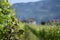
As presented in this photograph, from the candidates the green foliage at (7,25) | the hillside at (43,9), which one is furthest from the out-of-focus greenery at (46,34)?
the hillside at (43,9)

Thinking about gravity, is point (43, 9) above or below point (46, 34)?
below

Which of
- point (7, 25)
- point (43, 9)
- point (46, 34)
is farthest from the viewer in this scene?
point (43, 9)

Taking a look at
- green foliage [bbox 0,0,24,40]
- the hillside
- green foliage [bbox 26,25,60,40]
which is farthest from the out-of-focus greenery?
the hillside

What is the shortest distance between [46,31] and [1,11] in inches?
120

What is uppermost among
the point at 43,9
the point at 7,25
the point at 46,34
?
the point at 7,25

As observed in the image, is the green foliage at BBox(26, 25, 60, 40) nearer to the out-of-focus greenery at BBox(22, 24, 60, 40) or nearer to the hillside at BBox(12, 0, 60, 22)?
the out-of-focus greenery at BBox(22, 24, 60, 40)

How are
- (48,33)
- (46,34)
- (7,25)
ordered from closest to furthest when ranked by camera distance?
1. (7,25)
2. (48,33)
3. (46,34)

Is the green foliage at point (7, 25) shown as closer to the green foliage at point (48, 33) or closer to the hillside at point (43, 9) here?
the green foliage at point (48, 33)

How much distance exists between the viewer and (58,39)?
631 centimetres

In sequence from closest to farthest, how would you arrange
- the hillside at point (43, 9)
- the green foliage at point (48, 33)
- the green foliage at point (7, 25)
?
the green foliage at point (7, 25) → the green foliage at point (48, 33) → the hillside at point (43, 9)

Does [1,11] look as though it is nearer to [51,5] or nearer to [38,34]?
A: [38,34]

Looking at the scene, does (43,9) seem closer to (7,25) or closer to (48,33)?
(48,33)

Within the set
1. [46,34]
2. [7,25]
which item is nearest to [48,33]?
[46,34]

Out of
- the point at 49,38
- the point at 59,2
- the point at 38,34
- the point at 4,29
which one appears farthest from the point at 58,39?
the point at 59,2
